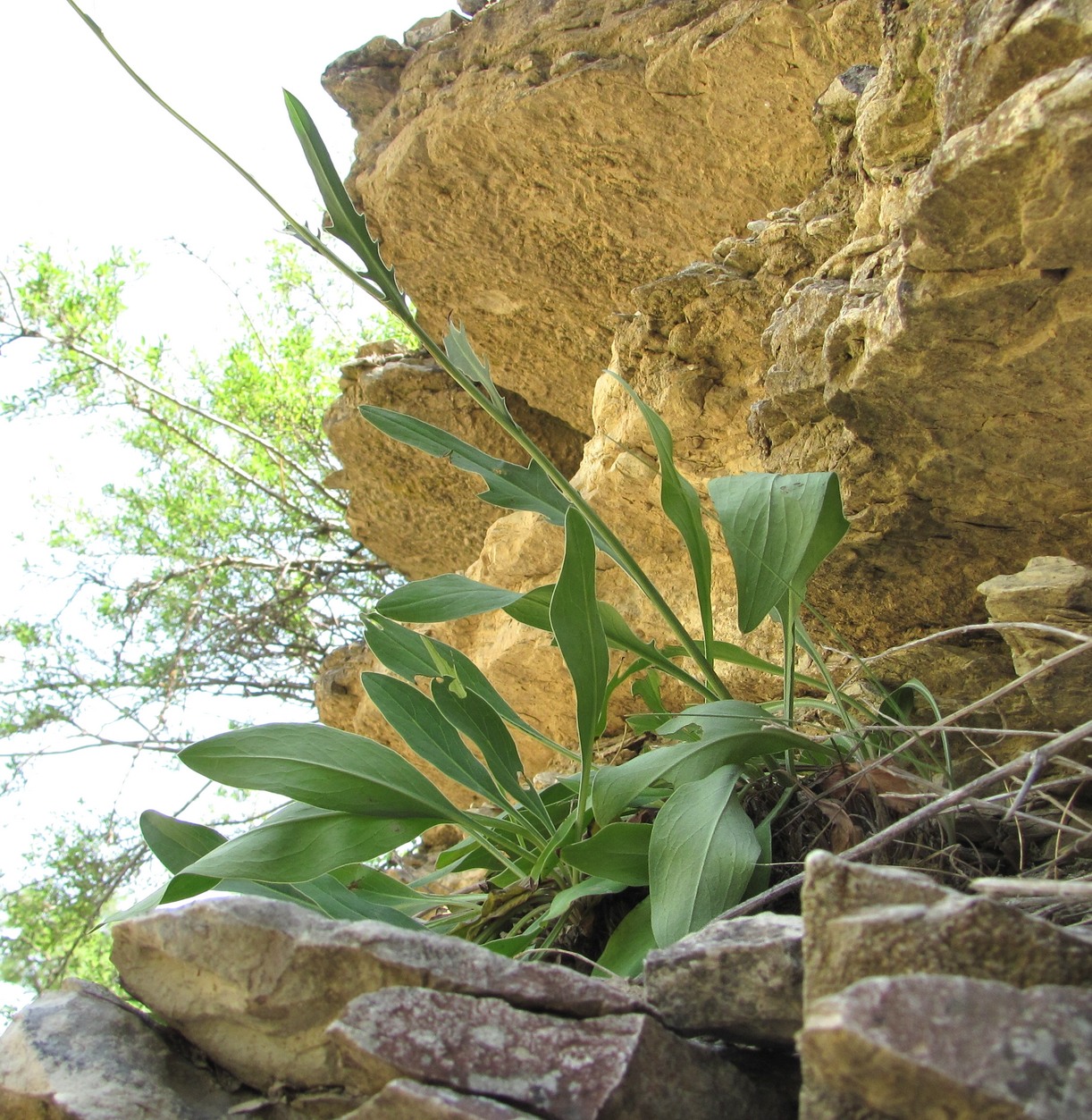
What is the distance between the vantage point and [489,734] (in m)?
1.08

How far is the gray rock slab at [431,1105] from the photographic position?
509mm

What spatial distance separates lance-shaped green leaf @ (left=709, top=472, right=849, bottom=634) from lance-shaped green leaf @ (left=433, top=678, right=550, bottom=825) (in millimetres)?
285

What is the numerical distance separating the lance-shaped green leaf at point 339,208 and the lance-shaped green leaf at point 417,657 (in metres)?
0.40

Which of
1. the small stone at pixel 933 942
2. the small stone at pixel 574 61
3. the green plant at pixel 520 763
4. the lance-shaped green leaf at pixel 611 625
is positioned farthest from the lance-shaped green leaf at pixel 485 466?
the small stone at pixel 574 61

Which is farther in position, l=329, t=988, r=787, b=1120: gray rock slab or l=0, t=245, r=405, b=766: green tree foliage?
l=0, t=245, r=405, b=766: green tree foliage

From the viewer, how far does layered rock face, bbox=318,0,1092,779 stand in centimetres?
89

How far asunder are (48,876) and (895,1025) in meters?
3.41

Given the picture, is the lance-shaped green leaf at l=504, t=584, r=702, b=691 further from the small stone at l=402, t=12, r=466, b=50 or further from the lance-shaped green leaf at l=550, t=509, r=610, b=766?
the small stone at l=402, t=12, r=466, b=50

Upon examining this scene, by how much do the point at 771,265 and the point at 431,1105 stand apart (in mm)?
1248

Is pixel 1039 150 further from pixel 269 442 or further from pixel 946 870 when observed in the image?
pixel 269 442

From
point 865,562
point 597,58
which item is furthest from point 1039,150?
point 597,58

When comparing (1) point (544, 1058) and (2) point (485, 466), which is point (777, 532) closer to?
(2) point (485, 466)

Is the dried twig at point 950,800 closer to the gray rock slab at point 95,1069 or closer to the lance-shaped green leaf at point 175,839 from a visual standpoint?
the gray rock slab at point 95,1069

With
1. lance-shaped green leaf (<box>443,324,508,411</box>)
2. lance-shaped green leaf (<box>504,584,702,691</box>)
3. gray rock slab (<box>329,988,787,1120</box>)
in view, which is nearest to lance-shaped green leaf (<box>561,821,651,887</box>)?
lance-shaped green leaf (<box>504,584,702,691</box>)
